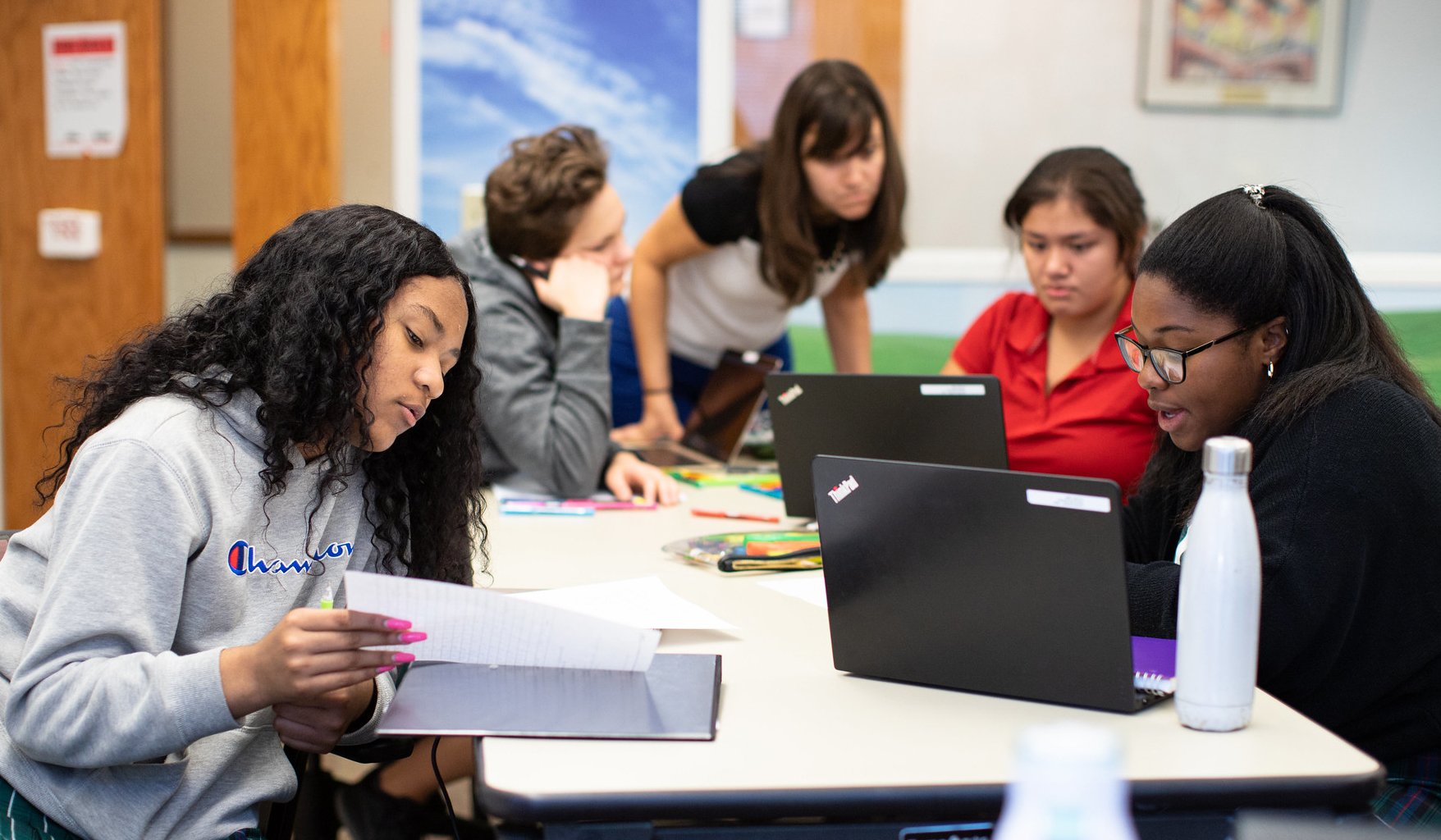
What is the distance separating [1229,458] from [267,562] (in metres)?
0.84

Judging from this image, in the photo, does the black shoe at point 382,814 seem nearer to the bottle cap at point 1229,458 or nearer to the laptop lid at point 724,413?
the laptop lid at point 724,413

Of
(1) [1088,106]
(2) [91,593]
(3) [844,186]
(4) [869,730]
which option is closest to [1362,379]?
(4) [869,730]

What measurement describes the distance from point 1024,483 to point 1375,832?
39 cm

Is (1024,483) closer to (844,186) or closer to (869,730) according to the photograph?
(869,730)

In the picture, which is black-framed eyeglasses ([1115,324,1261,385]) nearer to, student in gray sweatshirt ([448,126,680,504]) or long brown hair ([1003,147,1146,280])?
long brown hair ([1003,147,1146,280])

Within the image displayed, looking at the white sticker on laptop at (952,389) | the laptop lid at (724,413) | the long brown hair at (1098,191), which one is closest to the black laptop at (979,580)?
the white sticker on laptop at (952,389)

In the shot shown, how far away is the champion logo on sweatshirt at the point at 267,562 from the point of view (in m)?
1.14

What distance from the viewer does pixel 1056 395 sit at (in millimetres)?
2121

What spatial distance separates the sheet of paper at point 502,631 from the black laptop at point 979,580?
0.19m

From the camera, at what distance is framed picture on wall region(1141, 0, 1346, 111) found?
3.57 m

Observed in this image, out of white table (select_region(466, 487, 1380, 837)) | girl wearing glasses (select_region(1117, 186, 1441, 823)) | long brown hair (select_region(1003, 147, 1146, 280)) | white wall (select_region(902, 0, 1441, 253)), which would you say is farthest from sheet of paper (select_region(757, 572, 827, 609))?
white wall (select_region(902, 0, 1441, 253))

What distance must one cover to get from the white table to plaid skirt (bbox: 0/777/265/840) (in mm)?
426

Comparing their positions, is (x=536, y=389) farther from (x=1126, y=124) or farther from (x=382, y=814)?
(x=1126, y=124)

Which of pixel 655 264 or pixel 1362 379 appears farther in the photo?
pixel 655 264
